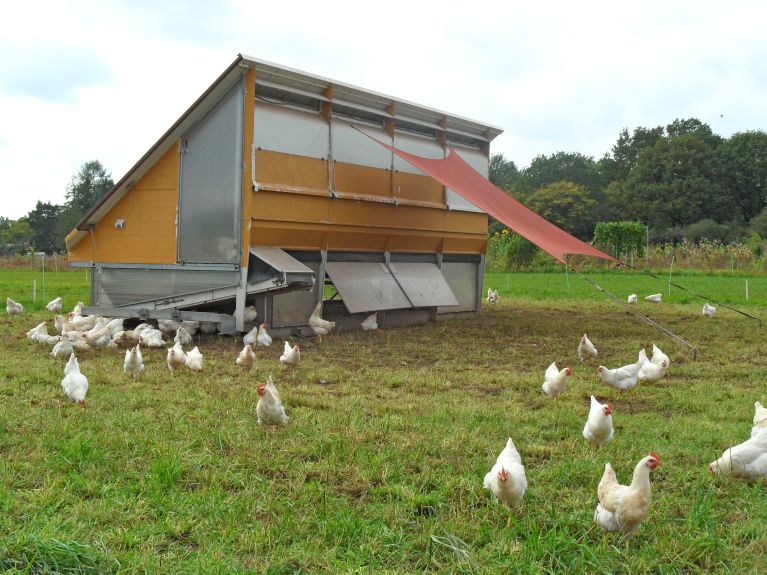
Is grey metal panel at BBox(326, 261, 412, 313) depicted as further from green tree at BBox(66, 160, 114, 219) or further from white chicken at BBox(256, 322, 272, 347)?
green tree at BBox(66, 160, 114, 219)

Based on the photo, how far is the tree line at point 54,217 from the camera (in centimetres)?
6197

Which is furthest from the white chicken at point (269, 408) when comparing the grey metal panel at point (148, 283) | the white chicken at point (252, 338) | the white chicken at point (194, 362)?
the grey metal panel at point (148, 283)

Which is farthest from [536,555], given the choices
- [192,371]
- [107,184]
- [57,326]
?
[107,184]

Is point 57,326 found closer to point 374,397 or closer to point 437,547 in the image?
point 374,397

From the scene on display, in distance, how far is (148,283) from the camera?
10.7m

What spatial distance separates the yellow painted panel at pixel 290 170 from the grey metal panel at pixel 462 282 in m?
3.76

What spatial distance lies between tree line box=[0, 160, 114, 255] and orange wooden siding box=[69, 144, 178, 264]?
5363 centimetres

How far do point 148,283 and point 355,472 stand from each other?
24.6 ft

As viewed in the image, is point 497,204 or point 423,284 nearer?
point 497,204

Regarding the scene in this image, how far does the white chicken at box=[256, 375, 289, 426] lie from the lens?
4859 millimetres

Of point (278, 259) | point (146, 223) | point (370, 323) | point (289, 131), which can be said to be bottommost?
point (370, 323)

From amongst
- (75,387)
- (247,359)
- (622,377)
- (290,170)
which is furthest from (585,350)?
(75,387)

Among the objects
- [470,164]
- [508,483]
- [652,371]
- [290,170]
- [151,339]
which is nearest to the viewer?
[508,483]

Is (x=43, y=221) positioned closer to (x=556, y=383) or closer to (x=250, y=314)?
(x=250, y=314)
